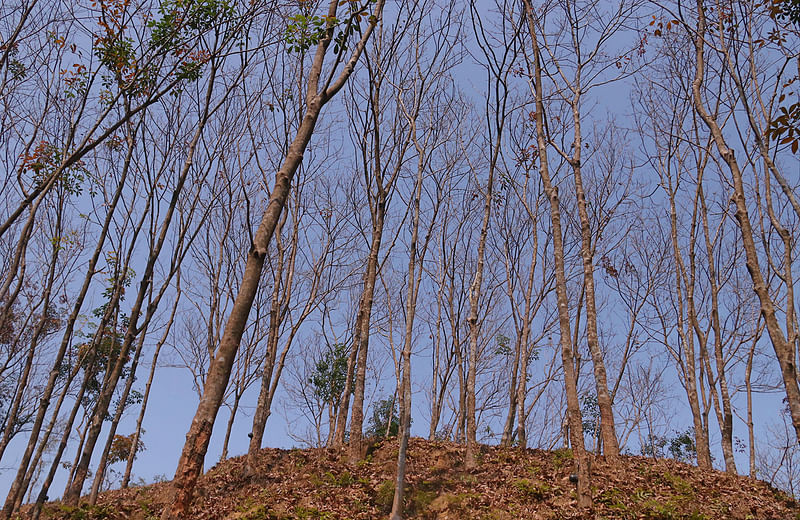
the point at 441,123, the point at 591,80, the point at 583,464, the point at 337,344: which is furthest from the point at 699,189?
the point at 337,344

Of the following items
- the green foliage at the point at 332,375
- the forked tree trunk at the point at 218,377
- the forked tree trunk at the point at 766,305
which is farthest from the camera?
the green foliage at the point at 332,375

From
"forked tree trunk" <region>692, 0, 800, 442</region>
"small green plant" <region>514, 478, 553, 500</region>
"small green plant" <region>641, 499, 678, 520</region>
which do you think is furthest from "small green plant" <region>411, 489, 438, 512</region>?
"forked tree trunk" <region>692, 0, 800, 442</region>

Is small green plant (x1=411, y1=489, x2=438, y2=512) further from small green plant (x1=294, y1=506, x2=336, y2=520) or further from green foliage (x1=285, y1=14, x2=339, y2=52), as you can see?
green foliage (x1=285, y1=14, x2=339, y2=52)

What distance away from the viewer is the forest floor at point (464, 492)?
7859 millimetres

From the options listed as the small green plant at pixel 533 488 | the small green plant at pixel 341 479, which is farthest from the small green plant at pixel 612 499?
the small green plant at pixel 341 479

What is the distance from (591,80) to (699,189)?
229 inches

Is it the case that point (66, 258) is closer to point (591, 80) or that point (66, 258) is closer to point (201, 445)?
point (201, 445)

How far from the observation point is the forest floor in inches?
309

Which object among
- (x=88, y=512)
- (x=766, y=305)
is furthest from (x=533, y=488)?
(x=88, y=512)

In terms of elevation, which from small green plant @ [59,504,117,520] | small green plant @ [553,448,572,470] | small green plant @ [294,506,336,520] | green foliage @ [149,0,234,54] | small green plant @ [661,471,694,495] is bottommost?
small green plant @ [59,504,117,520]

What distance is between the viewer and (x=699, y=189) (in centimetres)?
1543

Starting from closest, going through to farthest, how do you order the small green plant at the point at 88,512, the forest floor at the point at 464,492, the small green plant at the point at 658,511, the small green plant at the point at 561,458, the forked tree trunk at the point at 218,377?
the forked tree trunk at the point at 218,377
the small green plant at the point at 658,511
the forest floor at the point at 464,492
the small green plant at the point at 88,512
the small green plant at the point at 561,458

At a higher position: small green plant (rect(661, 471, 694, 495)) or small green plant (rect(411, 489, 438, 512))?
small green plant (rect(661, 471, 694, 495))

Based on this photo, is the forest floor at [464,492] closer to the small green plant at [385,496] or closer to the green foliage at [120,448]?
the small green plant at [385,496]
